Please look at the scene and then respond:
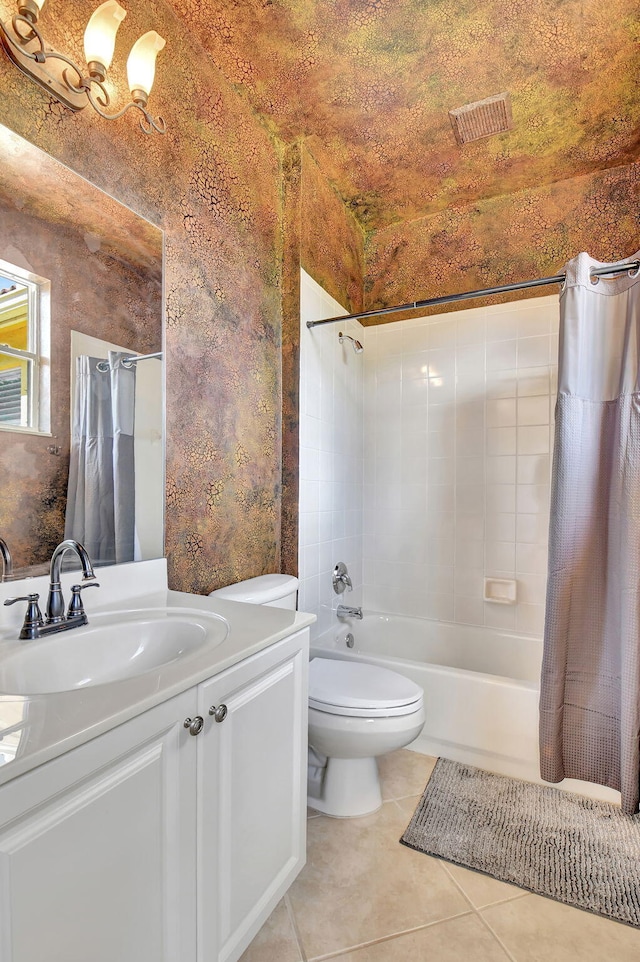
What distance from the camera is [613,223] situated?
225 centimetres

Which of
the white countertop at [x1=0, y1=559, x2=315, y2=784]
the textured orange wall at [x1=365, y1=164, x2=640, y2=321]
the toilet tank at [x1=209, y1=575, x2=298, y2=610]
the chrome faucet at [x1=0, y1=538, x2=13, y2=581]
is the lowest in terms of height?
the toilet tank at [x1=209, y1=575, x2=298, y2=610]

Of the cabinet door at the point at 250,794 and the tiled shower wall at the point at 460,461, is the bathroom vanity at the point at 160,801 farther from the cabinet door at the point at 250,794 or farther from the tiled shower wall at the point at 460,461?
the tiled shower wall at the point at 460,461

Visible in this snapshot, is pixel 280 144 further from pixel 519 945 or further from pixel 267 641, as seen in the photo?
pixel 519 945

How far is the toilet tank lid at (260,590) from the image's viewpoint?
63.8 inches

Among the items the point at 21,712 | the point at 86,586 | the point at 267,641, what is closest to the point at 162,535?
the point at 86,586

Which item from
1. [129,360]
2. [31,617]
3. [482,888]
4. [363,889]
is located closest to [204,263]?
[129,360]

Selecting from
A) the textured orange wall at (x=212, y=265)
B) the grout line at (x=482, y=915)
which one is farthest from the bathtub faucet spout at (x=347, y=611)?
the grout line at (x=482, y=915)

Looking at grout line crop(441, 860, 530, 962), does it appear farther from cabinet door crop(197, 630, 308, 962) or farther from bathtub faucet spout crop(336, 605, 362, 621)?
bathtub faucet spout crop(336, 605, 362, 621)

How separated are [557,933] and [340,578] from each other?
1444 millimetres

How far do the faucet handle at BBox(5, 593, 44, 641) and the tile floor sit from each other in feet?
3.07

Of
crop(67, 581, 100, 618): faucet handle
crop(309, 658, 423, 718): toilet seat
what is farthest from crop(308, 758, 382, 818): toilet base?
crop(67, 581, 100, 618): faucet handle

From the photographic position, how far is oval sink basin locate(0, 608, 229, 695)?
939 mm

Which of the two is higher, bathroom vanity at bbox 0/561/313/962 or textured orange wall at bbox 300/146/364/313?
textured orange wall at bbox 300/146/364/313

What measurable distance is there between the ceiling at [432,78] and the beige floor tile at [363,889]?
105 inches
